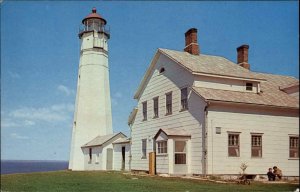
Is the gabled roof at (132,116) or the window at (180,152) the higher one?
the gabled roof at (132,116)

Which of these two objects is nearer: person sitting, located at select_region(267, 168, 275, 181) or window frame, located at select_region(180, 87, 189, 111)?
person sitting, located at select_region(267, 168, 275, 181)

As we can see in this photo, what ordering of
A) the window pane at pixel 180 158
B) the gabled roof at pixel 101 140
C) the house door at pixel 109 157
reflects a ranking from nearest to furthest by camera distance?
1. the window pane at pixel 180 158
2. the house door at pixel 109 157
3. the gabled roof at pixel 101 140

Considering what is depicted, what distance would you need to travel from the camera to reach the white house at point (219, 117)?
728 inches

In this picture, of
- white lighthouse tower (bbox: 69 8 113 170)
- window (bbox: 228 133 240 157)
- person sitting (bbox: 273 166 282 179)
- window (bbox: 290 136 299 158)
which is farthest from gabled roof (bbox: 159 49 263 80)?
white lighthouse tower (bbox: 69 8 113 170)

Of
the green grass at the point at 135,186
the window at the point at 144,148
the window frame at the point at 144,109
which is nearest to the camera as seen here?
the green grass at the point at 135,186

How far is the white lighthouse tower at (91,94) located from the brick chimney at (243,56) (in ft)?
50.7

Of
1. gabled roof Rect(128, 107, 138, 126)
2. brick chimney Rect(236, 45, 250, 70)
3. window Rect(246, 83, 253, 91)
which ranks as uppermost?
brick chimney Rect(236, 45, 250, 70)

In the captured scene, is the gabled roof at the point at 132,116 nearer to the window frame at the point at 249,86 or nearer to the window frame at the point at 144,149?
the window frame at the point at 144,149

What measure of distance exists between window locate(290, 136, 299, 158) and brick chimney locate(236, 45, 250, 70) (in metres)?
6.96

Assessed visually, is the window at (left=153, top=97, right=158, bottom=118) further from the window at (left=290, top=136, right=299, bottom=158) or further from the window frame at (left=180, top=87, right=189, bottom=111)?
the window at (left=290, top=136, right=299, bottom=158)

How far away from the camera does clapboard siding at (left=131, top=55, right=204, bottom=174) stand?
19.5m

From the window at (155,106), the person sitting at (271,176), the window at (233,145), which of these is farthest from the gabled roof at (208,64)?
the person sitting at (271,176)

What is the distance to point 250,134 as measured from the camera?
18938mm

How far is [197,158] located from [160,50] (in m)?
6.97
